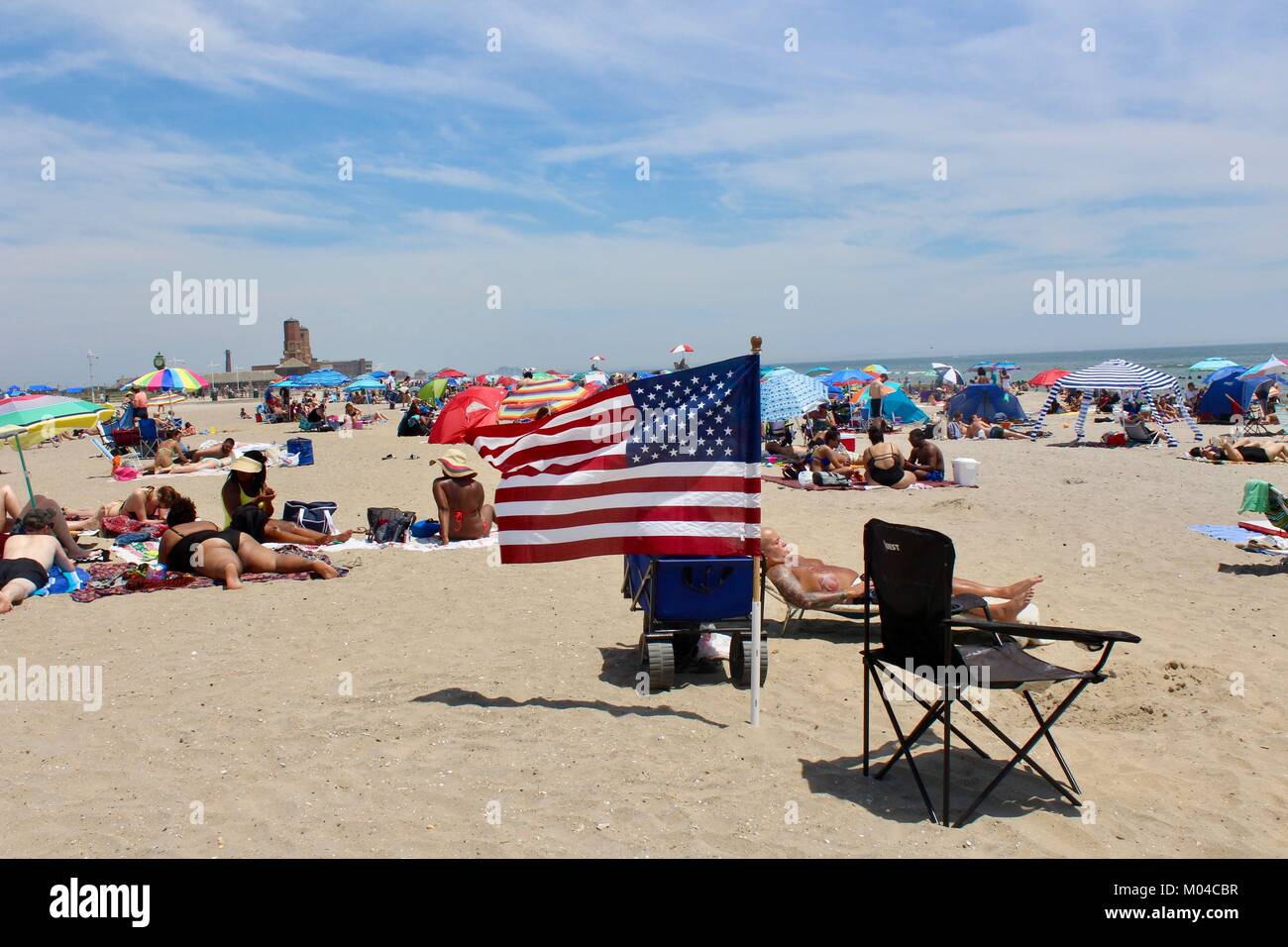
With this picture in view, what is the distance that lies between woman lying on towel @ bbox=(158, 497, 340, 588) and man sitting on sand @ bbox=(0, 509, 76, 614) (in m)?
0.88

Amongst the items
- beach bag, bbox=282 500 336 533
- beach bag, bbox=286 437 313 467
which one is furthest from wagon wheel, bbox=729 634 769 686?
beach bag, bbox=286 437 313 467

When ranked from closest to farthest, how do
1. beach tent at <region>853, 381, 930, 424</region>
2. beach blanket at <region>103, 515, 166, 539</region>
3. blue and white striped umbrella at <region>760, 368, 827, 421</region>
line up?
beach blanket at <region>103, 515, 166, 539</region>
blue and white striped umbrella at <region>760, 368, 827, 421</region>
beach tent at <region>853, 381, 930, 424</region>

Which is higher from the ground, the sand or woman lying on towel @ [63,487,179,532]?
woman lying on towel @ [63,487,179,532]

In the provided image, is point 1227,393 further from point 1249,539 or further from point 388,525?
point 388,525

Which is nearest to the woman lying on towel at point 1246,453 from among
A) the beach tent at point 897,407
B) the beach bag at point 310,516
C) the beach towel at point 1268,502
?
the beach towel at point 1268,502

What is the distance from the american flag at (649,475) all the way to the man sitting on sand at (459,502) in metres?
4.83

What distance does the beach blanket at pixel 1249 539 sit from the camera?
8492 mm

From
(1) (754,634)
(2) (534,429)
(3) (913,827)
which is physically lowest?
(3) (913,827)

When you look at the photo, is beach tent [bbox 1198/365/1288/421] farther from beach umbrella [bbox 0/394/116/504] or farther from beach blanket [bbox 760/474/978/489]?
beach umbrella [bbox 0/394/116/504]

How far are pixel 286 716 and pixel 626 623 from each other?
2625mm

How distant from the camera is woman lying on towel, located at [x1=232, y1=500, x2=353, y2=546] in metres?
8.55

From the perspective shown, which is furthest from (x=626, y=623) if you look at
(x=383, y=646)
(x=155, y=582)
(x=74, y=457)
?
(x=74, y=457)

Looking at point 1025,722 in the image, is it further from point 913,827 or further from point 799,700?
point 913,827

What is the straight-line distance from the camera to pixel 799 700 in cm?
507
